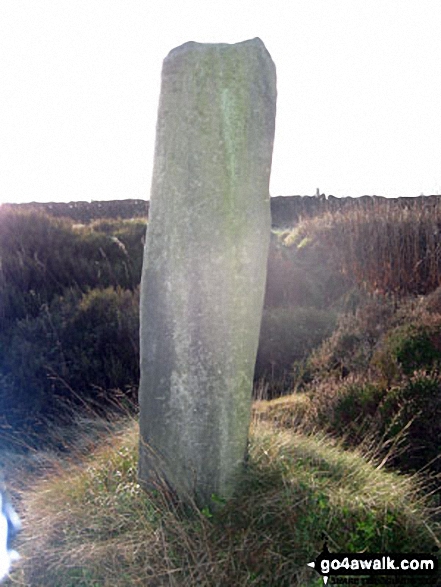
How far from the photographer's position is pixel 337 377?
6.02m

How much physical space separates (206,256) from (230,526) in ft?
4.43

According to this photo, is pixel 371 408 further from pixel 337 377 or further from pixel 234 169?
pixel 234 169

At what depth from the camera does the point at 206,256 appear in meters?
3.25

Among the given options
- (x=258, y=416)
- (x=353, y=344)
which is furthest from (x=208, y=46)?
(x=353, y=344)

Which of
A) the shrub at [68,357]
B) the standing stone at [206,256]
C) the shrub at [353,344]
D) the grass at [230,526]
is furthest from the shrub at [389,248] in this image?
the standing stone at [206,256]

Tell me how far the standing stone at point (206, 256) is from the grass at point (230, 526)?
0.73 feet

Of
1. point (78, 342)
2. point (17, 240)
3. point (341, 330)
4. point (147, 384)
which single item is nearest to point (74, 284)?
point (17, 240)

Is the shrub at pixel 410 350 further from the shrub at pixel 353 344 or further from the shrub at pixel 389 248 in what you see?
the shrub at pixel 389 248

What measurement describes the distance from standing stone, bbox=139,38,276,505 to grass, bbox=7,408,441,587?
0.22m

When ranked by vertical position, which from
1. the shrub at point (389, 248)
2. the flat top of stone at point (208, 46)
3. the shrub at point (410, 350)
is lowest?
the shrub at point (410, 350)

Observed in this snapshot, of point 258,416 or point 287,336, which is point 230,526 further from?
point 287,336

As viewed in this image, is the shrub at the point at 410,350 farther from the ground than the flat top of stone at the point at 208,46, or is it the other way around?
the flat top of stone at the point at 208,46

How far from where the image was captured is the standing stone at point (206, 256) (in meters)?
3.23

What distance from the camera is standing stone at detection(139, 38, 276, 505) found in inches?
127
